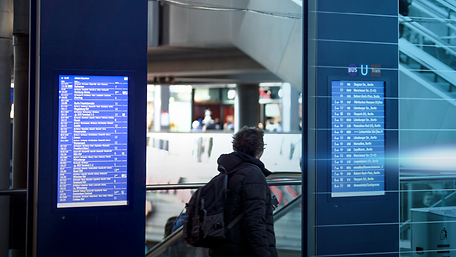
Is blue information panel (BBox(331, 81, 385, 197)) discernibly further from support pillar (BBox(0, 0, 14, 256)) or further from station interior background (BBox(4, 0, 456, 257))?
support pillar (BBox(0, 0, 14, 256))

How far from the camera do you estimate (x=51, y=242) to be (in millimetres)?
2500

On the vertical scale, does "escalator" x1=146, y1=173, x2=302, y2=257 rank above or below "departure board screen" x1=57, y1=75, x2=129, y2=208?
below

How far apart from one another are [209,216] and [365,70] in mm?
1341

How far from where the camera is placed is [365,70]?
8.55ft

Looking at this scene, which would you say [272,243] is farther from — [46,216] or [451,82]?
[451,82]

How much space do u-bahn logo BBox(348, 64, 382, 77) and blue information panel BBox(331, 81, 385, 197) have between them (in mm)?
56

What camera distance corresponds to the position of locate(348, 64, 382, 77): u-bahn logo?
2594 mm

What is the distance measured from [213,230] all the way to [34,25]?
65.0 inches

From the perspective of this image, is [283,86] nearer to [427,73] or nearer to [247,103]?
[247,103]

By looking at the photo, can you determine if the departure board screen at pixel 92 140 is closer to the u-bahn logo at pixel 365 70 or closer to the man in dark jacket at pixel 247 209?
the man in dark jacket at pixel 247 209

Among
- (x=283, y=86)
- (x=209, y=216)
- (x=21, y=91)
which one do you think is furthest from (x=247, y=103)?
(x=209, y=216)

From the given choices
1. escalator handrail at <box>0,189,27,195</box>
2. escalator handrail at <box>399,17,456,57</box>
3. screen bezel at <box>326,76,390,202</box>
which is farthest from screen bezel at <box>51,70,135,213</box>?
escalator handrail at <box>399,17,456,57</box>

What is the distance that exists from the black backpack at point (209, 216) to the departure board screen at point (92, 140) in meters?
0.49

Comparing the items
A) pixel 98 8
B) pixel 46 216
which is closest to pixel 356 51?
pixel 98 8
